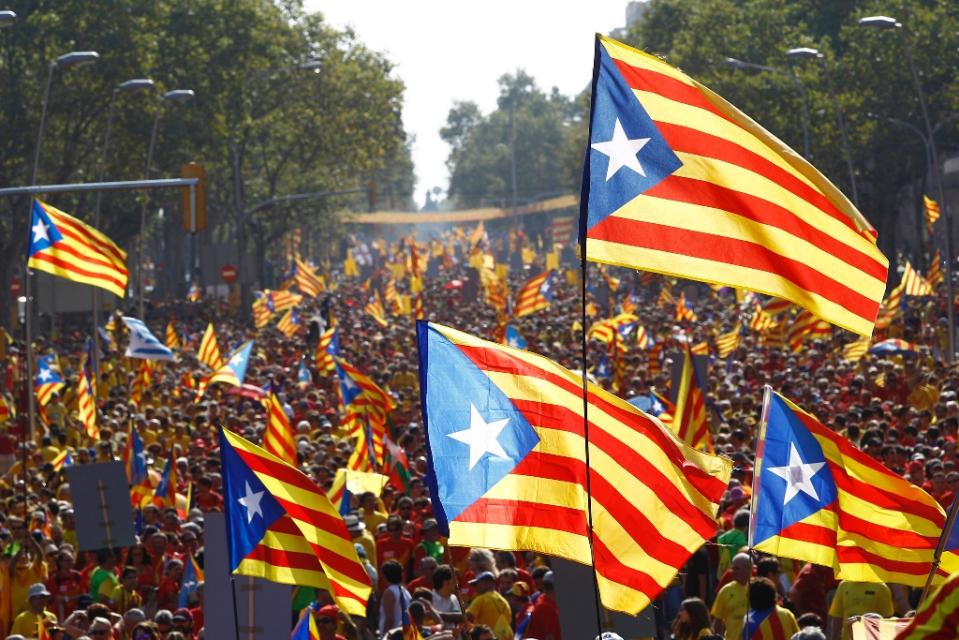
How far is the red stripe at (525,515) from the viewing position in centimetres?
847

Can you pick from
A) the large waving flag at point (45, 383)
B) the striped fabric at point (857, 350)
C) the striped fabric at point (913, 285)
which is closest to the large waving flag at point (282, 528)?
the striped fabric at point (857, 350)

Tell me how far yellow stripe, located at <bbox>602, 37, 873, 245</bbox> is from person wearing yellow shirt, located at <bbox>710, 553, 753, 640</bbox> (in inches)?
128

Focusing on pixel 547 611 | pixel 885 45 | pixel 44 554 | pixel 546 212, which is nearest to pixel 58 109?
pixel 885 45

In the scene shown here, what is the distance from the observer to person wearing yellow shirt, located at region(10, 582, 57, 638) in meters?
11.7

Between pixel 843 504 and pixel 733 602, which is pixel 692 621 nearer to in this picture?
pixel 733 602

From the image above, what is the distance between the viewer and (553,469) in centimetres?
862

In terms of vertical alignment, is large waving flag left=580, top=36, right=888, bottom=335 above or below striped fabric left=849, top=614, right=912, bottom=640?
above

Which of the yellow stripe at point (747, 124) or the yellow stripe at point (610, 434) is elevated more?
the yellow stripe at point (747, 124)

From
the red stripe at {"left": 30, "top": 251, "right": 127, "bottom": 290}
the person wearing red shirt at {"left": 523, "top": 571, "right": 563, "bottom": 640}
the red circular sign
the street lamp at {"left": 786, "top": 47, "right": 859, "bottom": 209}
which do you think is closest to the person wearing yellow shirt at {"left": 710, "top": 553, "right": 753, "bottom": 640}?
the person wearing red shirt at {"left": 523, "top": 571, "right": 563, "bottom": 640}

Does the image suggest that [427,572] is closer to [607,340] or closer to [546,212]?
[607,340]

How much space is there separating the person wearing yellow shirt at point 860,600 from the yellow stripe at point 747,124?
10.1 feet

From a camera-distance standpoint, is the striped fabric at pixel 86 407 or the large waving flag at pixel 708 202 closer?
the large waving flag at pixel 708 202

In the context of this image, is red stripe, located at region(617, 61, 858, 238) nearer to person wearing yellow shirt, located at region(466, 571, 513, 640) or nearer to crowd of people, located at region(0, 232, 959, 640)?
crowd of people, located at region(0, 232, 959, 640)

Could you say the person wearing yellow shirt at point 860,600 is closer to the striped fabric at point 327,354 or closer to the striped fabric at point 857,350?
the striped fabric at point 857,350
